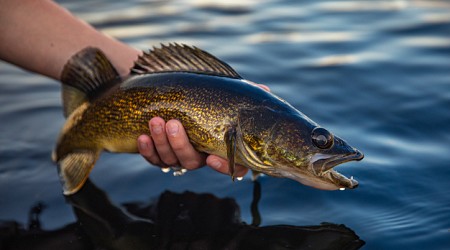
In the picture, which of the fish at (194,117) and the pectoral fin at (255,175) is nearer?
the fish at (194,117)

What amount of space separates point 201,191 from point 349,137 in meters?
1.32

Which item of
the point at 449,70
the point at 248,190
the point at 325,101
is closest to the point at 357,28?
the point at 449,70

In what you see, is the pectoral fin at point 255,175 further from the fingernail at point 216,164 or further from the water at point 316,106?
the fingernail at point 216,164

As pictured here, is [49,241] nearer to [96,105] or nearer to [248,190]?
[96,105]

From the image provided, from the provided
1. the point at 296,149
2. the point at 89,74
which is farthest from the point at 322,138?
the point at 89,74

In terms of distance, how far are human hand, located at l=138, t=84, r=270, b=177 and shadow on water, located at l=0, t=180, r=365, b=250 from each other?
0.30 meters

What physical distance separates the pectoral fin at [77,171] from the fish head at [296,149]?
1.20m

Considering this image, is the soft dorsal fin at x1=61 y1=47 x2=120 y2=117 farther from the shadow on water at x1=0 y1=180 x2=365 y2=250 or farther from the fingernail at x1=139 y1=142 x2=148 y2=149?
the shadow on water at x1=0 y1=180 x2=365 y2=250

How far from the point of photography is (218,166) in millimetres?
3984

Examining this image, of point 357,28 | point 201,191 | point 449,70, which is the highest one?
point 357,28

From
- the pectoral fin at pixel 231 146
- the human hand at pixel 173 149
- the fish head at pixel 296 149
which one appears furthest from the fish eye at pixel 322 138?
the human hand at pixel 173 149

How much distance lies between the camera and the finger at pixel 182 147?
152 inches

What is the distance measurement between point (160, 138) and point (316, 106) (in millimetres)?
2169

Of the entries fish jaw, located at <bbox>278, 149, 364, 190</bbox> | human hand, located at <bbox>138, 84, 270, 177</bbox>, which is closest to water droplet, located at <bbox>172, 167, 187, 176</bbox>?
human hand, located at <bbox>138, 84, 270, 177</bbox>
